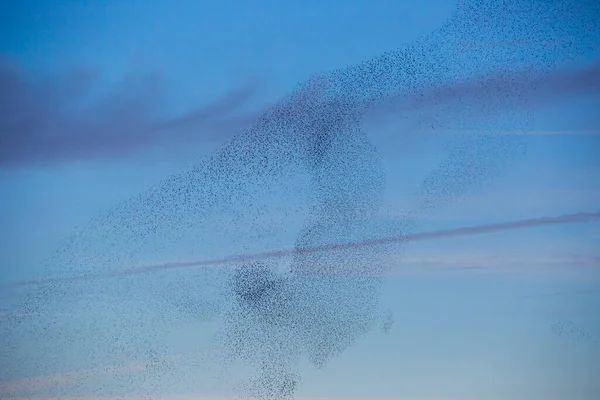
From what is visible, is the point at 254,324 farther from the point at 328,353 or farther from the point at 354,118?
the point at 354,118

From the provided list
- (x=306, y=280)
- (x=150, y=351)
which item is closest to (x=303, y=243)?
(x=306, y=280)

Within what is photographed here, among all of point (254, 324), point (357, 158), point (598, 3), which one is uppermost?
point (598, 3)

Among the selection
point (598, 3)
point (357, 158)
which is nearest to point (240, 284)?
point (357, 158)

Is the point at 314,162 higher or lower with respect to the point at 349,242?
higher

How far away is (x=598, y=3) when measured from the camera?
870cm

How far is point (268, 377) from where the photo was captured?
833 cm

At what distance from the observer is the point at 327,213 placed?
8680 mm

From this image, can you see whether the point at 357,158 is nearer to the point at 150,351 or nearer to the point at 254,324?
the point at 254,324

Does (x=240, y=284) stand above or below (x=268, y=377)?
above

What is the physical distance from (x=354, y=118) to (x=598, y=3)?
9.00 ft

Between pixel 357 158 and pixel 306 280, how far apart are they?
1.34 m

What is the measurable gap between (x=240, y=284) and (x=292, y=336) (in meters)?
0.75

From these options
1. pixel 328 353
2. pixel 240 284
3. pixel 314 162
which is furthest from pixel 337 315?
pixel 314 162

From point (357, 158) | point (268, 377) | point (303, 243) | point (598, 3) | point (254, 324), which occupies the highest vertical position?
point (598, 3)
